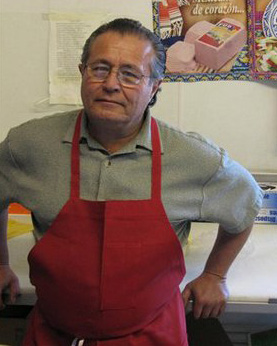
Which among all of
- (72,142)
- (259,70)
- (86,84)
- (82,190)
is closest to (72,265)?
(82,190)

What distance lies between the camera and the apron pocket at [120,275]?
2.85ft

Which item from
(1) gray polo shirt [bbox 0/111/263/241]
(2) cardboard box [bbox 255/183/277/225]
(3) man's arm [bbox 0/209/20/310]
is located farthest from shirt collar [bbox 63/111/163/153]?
(2) cardboard box [bbox 255/183/277/225]

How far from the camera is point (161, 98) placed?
4.83 ft

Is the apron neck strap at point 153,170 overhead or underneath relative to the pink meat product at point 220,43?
underneath

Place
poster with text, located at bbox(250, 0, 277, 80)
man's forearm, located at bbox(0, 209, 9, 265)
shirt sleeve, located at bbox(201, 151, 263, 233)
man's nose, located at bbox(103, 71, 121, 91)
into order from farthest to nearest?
poster with text, located at bbox(250, 0, 277, 80) → man's forearm, located at bbox(0, 209, 9, 265) → shirt sleeve, located at bbox(201, 151, 263, 233) → man's nose, located at bbox(103, 71, 121, 91)

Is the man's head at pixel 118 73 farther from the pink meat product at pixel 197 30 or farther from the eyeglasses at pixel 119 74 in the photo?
the pink meat product at pixel 197 30

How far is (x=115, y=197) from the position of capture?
2.96 ft

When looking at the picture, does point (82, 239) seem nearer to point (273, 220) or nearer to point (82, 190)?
point (82, 190)

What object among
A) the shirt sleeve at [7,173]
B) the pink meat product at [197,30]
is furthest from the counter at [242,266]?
the pink meat product at [197,30]

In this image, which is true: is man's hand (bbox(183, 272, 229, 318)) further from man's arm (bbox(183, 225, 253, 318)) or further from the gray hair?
the gray hair

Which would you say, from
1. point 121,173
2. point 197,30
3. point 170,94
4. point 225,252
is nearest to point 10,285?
point 121,173

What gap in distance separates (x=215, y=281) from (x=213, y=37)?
0.81m

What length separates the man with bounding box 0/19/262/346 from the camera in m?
0.87

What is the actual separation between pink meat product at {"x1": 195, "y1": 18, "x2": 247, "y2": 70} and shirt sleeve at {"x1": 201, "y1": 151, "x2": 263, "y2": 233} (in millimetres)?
566
